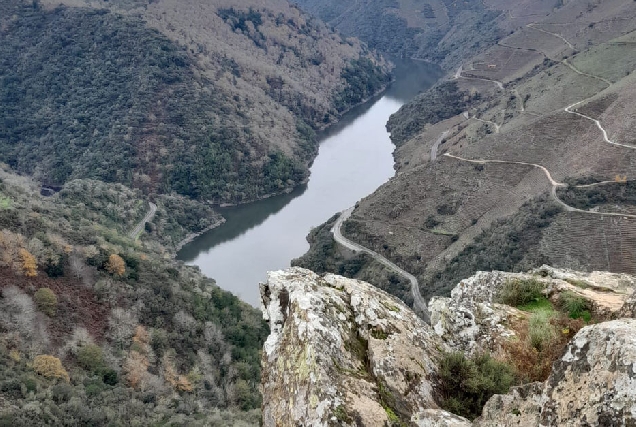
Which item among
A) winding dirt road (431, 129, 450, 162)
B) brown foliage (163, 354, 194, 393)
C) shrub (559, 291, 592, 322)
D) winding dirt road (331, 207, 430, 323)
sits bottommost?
winding dirt road (331, 207, 430, 323)

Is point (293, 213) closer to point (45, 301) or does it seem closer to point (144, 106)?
point (144, 106)

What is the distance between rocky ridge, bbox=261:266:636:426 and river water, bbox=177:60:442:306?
1316 inches

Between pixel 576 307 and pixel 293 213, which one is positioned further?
pixel 293 213

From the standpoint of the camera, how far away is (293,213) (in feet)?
224

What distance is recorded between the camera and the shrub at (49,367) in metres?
23.2

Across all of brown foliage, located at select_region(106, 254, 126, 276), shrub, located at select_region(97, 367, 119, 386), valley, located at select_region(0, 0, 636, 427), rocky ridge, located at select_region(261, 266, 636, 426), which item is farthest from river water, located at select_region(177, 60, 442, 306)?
rocky ridge, located at select_region(261, 266, 636, 426)

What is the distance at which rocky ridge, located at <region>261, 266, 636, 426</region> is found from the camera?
4.86 m

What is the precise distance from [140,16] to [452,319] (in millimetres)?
88714

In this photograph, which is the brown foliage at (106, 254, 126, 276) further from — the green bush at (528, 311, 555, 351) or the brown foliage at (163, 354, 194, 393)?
the green bush at (528, 311, 555, 351)

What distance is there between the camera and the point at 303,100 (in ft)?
320

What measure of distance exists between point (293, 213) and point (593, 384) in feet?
209

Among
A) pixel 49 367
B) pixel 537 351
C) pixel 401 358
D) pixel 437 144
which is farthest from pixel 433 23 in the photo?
pixel 401 358

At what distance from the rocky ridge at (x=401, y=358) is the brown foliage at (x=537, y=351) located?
0.24 m

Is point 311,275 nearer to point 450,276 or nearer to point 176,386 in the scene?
point 176,386
